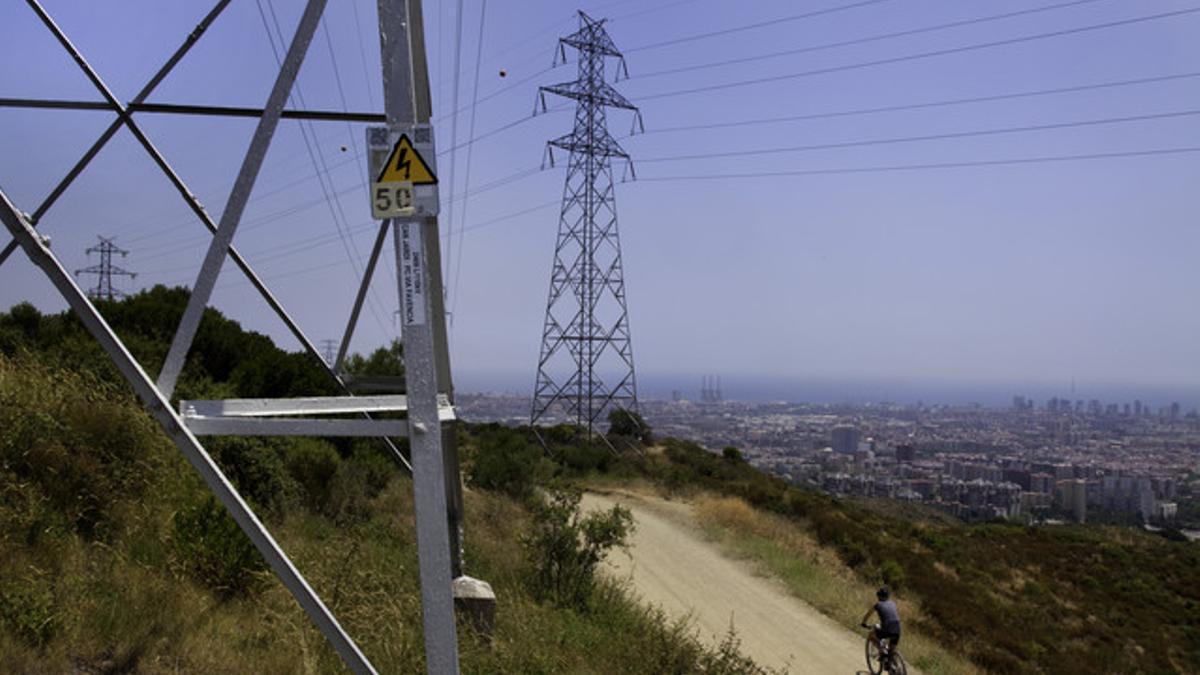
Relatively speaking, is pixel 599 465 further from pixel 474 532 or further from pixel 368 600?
pixel 368 600

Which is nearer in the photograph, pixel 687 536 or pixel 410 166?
pixel 410 166

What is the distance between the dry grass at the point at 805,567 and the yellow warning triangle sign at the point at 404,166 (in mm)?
16512

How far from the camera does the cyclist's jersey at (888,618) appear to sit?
1495cm

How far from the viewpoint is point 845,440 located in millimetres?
110000

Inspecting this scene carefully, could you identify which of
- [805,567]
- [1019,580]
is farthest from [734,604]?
[1019,580]

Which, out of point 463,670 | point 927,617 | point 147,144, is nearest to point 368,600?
point 463,670

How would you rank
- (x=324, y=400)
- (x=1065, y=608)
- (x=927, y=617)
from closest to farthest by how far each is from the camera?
(x=324, y=400) < (x=927, y=617) < (x=1065, y=608)

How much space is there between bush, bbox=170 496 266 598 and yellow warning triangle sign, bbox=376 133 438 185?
4.80 metres

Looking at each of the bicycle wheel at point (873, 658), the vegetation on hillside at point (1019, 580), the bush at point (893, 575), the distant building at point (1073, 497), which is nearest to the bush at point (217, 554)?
the bicycle wheel at point (873, 658)

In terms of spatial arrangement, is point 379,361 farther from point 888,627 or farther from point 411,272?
point 411,272

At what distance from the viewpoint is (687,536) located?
2767 centimetres

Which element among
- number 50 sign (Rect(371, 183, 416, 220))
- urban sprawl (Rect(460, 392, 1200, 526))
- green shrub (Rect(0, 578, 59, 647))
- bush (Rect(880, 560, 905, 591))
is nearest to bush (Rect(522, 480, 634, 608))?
green shrub (Rect(0, 578, 59, 647))

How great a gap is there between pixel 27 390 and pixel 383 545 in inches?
173

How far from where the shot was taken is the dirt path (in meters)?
16.6
